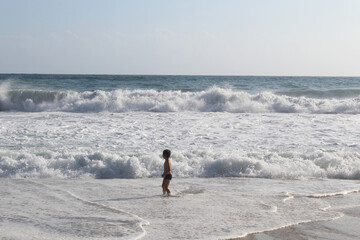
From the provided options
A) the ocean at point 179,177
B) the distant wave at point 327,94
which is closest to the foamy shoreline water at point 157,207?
the ocean at point 179,177

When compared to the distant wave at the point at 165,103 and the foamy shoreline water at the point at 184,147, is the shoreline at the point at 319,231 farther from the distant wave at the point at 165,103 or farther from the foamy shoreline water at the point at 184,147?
the distant wave at the point at 165,103

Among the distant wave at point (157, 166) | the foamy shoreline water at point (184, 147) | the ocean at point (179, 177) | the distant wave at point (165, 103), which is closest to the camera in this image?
the ocean at point (179, 177)

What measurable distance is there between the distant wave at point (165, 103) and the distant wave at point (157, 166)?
12.3m

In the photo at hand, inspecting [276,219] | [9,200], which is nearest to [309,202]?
[276,219]

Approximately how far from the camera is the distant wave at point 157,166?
8656mm

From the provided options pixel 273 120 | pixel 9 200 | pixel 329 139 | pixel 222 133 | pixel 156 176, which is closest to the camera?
pixel 9 200

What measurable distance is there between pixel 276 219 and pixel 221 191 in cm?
168

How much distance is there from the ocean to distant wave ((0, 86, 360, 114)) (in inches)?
201

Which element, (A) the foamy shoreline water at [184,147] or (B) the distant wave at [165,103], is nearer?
(A) the foamy shoreline water at [184,147]

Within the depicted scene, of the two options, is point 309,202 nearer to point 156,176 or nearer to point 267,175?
point 267,175

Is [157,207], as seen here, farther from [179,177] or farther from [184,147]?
[184,147]

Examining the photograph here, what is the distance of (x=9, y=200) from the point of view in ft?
20.4

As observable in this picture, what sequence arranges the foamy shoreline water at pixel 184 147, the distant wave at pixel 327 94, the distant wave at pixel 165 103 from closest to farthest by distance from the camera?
1. the foamy shoreline water at pixel 184 147
2. the distant wave at pixel 165 103
3. the distant wave at pixel 327 94

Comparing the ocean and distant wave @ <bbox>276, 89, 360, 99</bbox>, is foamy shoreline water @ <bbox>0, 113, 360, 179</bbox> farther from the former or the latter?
distant wave @ <bbox>276, 89, 360, 99</bbox>
